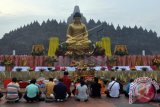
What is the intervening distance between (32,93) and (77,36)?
16.1 metres

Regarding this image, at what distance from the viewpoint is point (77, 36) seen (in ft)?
92.4

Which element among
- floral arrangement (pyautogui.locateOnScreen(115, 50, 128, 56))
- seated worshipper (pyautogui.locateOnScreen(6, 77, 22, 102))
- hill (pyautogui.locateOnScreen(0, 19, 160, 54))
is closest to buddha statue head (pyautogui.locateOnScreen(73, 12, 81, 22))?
floral arrangement (pyautogui.locateOnScreen(115, 50, 128, 56))

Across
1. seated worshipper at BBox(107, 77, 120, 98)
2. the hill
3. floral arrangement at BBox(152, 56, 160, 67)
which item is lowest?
seated worshipper at BBox(107, 77, 120, 98)

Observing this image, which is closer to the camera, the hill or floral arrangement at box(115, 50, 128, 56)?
floral arrangement at box(115, 50, 128, 56)

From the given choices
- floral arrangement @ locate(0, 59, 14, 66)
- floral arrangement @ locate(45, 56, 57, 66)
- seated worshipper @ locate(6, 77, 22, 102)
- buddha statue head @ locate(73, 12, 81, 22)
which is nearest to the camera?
seated worshipper @ locate(6, 77, 22, 102)

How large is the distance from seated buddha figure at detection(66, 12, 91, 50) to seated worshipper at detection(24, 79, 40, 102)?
14519 millimetres

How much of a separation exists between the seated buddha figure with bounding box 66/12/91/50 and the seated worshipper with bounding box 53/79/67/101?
14.4 meters

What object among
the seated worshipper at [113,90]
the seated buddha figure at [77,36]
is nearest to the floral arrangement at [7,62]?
the seated buddha figure at [77,36]

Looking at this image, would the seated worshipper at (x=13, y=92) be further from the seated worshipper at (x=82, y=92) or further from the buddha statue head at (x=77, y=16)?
the buddha statue head at (x=77, y=16)

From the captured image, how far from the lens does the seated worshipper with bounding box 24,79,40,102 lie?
40.1ft

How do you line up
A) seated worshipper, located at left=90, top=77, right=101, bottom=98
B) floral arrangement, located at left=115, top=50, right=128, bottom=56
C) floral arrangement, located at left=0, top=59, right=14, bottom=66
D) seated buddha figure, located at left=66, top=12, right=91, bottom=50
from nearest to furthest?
seated worshipper, located at left=90, top=77, right=101, bottom=98 < floral arrangement, located at left=0, top=59, right=14, bottom=66 < floral arrangement, located at left=115, top=50, right=128, bottom=56 < seated buddha figure, located at left=66, top=12, right=91, bottom=50

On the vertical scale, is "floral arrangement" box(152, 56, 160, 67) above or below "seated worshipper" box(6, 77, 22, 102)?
above

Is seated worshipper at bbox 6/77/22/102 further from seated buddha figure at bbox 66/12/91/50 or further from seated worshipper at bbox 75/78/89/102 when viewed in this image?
seated buddha figure at bbox 66/12/91/50

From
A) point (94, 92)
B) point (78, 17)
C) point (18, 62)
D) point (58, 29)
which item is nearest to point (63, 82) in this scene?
point (94, 92)
